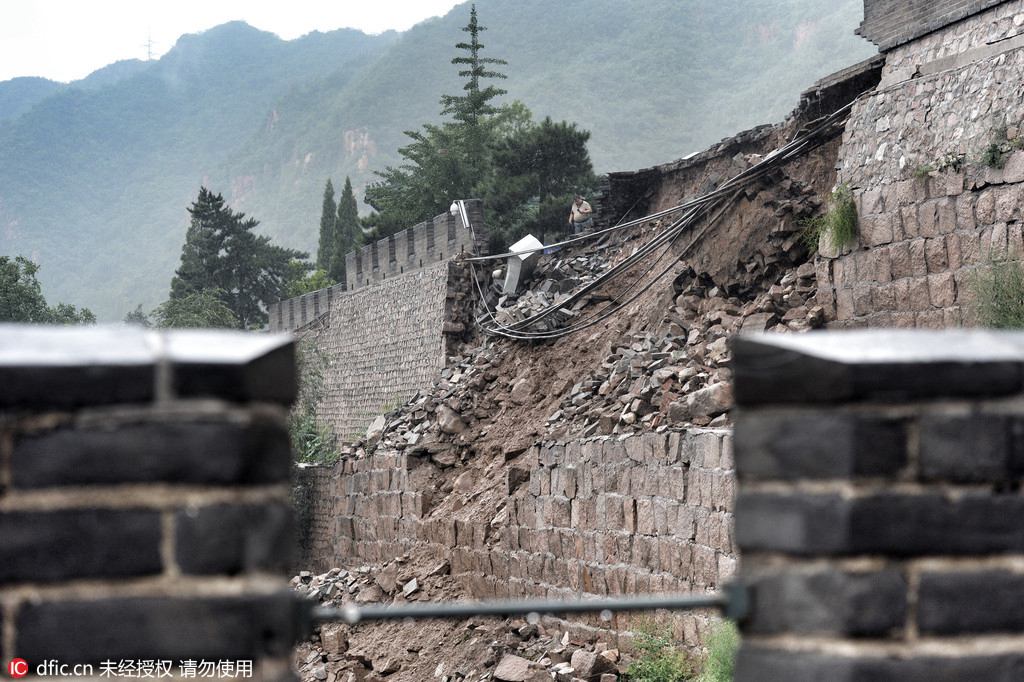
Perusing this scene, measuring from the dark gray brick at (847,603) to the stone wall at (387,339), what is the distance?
885 inches

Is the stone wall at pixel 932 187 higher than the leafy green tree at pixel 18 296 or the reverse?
the reverse

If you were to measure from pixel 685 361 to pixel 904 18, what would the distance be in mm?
4769

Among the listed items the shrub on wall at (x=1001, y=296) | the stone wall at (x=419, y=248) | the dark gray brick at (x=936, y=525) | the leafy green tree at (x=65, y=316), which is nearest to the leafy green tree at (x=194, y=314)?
the leafy green tree at (x=65, y=316)

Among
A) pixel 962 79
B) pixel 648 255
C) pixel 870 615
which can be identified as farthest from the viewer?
pixel 648 255

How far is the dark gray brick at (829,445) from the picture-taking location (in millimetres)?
2410

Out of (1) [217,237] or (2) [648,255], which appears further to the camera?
(1) [217,237]

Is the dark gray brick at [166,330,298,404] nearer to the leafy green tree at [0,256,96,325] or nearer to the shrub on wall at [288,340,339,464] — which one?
the shrub on wall at [288,340,339,464]

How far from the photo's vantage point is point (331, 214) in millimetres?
66750

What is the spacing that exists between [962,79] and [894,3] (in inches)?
157

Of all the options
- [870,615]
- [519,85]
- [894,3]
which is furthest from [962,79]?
[519,85]

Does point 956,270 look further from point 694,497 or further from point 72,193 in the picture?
point 72,193

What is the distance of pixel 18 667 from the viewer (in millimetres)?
2213

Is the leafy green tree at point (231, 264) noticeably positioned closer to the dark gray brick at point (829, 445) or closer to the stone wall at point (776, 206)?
the stone wall at point (776, 206)

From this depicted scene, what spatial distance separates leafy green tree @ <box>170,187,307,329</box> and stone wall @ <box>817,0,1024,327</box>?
49260 millimetres
